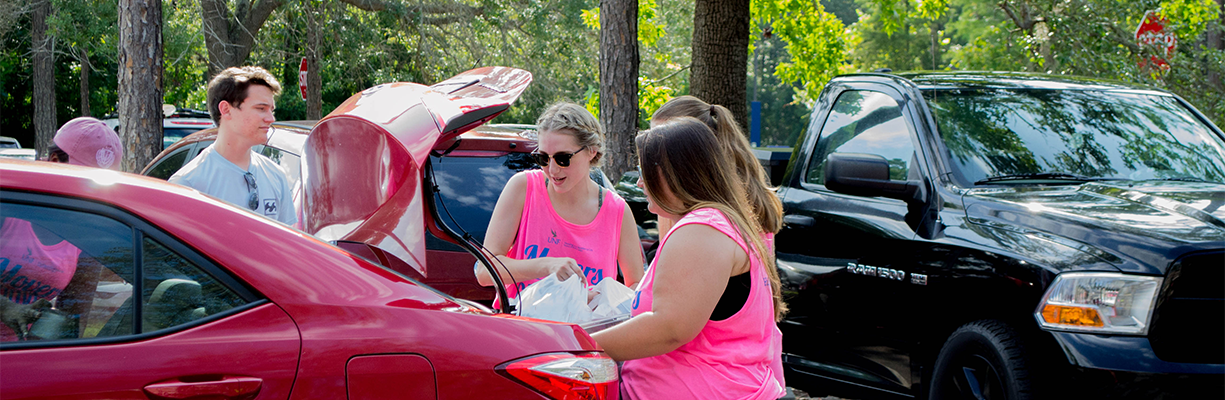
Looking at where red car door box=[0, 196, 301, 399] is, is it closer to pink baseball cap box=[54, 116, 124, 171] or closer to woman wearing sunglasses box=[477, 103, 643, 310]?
woman wearing sunglasses box=[477, 103, 643, 310]

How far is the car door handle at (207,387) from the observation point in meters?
2.04

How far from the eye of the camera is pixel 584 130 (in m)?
3.41

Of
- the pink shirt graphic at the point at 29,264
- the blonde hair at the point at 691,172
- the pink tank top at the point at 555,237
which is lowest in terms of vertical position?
the pink tank top at the point at 555,237

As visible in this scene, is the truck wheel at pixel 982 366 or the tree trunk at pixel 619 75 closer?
the truck wheel at pixel 982 366

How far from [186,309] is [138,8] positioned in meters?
6.24

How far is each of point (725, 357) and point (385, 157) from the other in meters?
1.04

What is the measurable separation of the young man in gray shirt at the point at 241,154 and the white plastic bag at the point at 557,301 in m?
1.66

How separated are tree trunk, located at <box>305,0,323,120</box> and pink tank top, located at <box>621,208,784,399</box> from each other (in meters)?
17.9

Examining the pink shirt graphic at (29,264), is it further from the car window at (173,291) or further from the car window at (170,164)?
the car window at (170,164)

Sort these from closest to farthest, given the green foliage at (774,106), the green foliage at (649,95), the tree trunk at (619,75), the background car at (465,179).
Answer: the background car at (465,179)
the tree trunk at (619,75)
the green foliage at (649,95)
the green foliage at (774,106)

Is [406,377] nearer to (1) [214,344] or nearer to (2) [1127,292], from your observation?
(1) [214,344]

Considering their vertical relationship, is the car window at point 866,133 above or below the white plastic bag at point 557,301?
above

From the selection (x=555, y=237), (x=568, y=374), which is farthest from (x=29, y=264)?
(x=555, y=237)

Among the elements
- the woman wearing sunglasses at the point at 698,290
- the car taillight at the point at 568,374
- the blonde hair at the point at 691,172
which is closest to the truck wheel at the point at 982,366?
the woman wearing sunglasses at the point at 698,290
